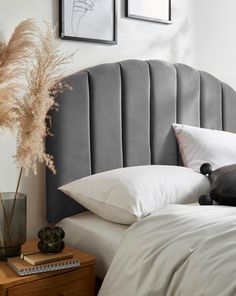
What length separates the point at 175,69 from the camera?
2764 mm

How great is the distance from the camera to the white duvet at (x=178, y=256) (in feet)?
4.60

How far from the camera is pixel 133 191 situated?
1.99 metres

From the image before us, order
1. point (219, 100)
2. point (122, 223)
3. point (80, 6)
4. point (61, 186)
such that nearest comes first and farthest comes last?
point (122, 223), point (61, 186), point (80, 6), point (219, 100)

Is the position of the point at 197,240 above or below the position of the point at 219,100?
below

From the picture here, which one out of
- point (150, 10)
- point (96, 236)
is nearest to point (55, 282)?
point (96, 236)

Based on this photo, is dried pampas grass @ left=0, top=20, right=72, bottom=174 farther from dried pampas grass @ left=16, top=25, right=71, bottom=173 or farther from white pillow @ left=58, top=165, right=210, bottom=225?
white pillow @ left=58, top=165, right=210, bottom=225

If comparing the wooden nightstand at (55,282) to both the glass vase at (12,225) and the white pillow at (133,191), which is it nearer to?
the glass vase at (12,225)

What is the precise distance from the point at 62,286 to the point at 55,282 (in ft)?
0.14

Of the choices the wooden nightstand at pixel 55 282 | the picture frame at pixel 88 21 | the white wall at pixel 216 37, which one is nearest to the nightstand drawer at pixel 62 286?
the wooden nightstand at pixel 55 282

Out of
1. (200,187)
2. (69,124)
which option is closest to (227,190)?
(200,187)

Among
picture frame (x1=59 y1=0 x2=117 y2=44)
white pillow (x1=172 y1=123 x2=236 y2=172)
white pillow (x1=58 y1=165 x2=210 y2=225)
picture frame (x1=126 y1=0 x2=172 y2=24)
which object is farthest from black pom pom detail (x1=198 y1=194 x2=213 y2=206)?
picture frame (x1=126 y1=0 x2=172 y2=24)

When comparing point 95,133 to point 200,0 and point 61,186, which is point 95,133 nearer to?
point 61,186

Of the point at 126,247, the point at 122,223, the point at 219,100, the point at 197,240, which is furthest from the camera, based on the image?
the point at 219,100

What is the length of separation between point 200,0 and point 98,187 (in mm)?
1625
